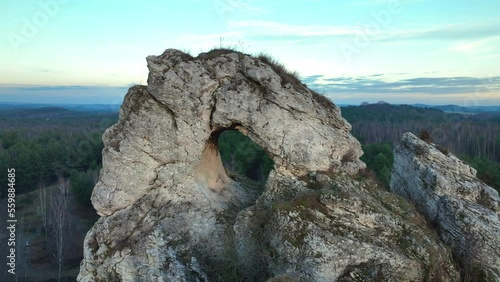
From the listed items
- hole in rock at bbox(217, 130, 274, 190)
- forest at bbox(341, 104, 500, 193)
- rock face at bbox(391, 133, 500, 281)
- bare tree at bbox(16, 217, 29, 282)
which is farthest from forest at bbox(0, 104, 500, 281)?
rock face at bbox(391, 133, 500, 281)

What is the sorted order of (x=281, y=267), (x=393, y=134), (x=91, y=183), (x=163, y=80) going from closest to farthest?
(x=281, y=267) < (x=163, y=80) < (x=91, y=183) < (x=393, y=134)

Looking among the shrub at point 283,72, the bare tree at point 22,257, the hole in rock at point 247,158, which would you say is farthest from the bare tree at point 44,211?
the shrub at point 283,72

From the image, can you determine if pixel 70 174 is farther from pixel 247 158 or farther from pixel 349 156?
pixel 349 156

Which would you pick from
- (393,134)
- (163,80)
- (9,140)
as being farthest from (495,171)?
(9,140)

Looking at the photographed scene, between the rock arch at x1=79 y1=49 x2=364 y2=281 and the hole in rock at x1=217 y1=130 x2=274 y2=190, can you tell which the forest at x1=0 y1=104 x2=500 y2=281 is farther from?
the rock arch at x1=79 y1=49 x2=364 y2=281

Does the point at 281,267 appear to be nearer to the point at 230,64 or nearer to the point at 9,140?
the point at 230,64

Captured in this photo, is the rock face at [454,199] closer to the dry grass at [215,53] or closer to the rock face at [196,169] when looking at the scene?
the rock face at [196,169]
